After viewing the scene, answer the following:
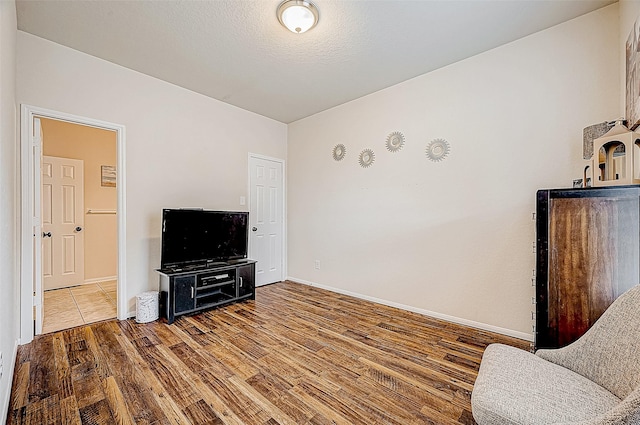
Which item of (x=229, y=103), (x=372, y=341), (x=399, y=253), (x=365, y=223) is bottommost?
(x=372, y=341)

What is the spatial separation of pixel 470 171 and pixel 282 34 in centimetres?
222

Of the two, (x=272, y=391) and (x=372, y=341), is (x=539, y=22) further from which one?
(x=272, y=391)

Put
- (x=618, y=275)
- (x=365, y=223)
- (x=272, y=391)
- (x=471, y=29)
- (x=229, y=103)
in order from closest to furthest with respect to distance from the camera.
Result: (x=618, y=275) < (x=272, y=391) < (x=471, y=29) < (x=365, y=223) < (x=229, y=103)

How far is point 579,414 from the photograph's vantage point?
1.01 m

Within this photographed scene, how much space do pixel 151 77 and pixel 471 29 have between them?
10.9ft

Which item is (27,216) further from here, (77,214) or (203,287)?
(77,214)

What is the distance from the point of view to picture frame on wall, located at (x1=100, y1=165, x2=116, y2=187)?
4605 mm

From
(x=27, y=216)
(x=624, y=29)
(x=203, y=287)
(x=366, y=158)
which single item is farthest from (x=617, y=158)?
(x=27, y=216)

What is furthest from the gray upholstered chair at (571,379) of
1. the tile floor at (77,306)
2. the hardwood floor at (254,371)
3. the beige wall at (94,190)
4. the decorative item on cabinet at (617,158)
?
the beige wall at (94,190)

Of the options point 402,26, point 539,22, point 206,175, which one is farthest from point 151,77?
point 539,22

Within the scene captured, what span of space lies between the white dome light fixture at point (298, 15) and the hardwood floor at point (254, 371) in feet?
8.68

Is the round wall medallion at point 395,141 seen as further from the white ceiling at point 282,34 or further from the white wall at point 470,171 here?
the white ceiling at point 282,34

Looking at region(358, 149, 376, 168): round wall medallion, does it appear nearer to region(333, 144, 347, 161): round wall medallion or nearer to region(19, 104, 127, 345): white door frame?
region(333, 144, 347, 161): round wall medallion

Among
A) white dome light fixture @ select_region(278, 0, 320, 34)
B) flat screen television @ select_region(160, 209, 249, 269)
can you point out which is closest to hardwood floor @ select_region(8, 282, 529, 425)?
flat screen television @ select_region(160, 209, 249, 269)
